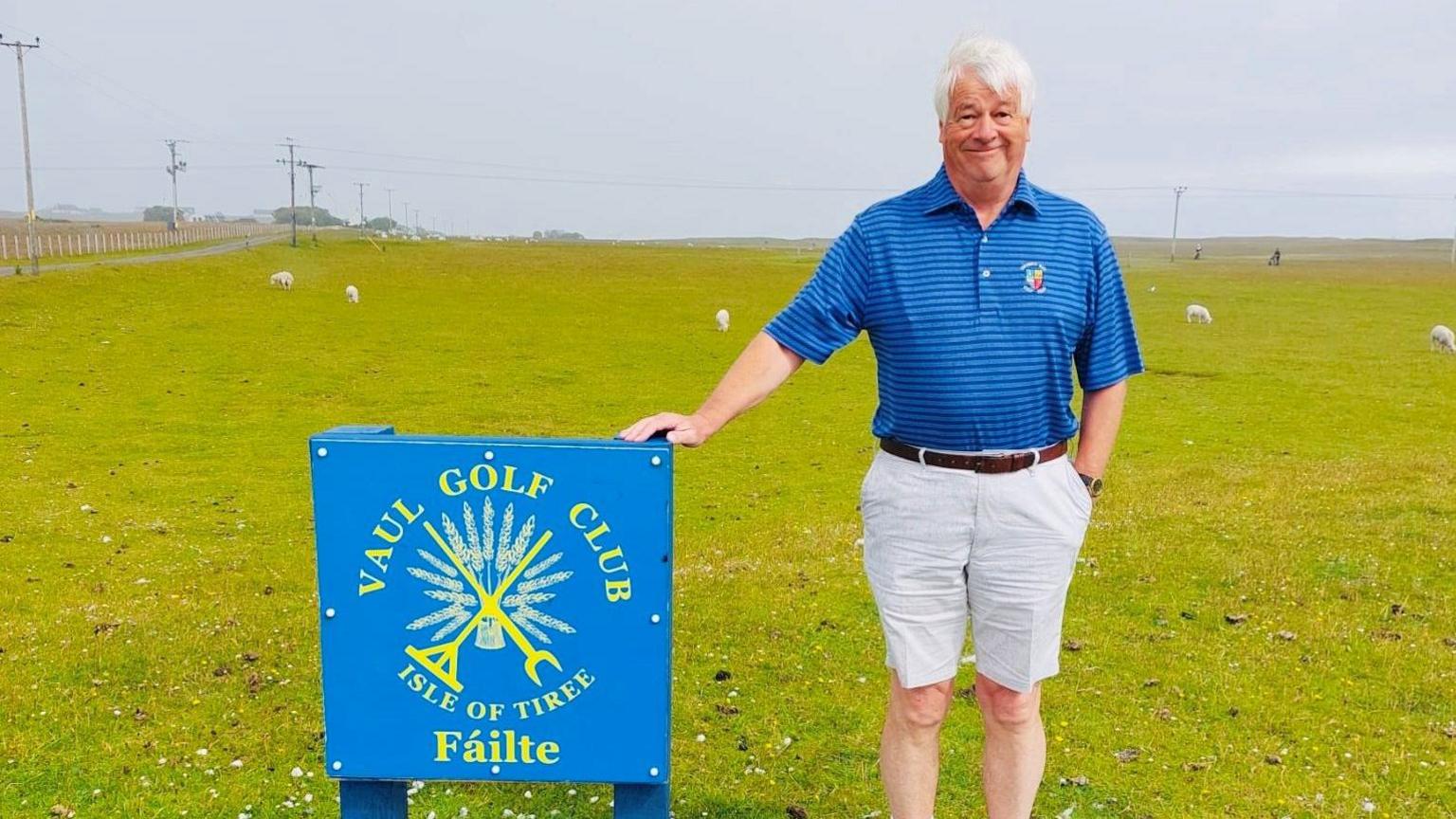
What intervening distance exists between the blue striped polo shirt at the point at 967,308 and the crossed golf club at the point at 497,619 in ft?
3.74

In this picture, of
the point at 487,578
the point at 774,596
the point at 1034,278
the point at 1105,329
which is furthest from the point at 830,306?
the point at 774,596

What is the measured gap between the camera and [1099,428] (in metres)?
3.66

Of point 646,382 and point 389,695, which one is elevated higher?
point 389,695

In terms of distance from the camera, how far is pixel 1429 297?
153 feet

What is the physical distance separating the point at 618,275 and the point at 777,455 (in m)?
42.4

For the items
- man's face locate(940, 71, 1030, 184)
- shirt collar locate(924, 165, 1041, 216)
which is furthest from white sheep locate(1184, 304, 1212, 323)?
man's face locate(940, 71, 1030, 184)

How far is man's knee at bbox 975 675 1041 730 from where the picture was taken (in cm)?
360

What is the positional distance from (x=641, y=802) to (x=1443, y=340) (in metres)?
31.6

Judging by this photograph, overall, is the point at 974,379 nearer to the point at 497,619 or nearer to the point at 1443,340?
the point at 497,619

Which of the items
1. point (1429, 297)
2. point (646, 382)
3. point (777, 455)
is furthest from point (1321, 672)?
point (1429, 297)

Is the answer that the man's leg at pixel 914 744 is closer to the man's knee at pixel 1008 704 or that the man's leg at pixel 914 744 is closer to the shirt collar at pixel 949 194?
the man's knee at pixel 1008 704

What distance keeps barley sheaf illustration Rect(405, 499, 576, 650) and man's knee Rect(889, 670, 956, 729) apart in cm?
123

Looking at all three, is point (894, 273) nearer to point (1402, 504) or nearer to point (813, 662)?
point (813, 662)

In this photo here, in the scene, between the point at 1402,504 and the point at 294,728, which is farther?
the point at 1402,504
